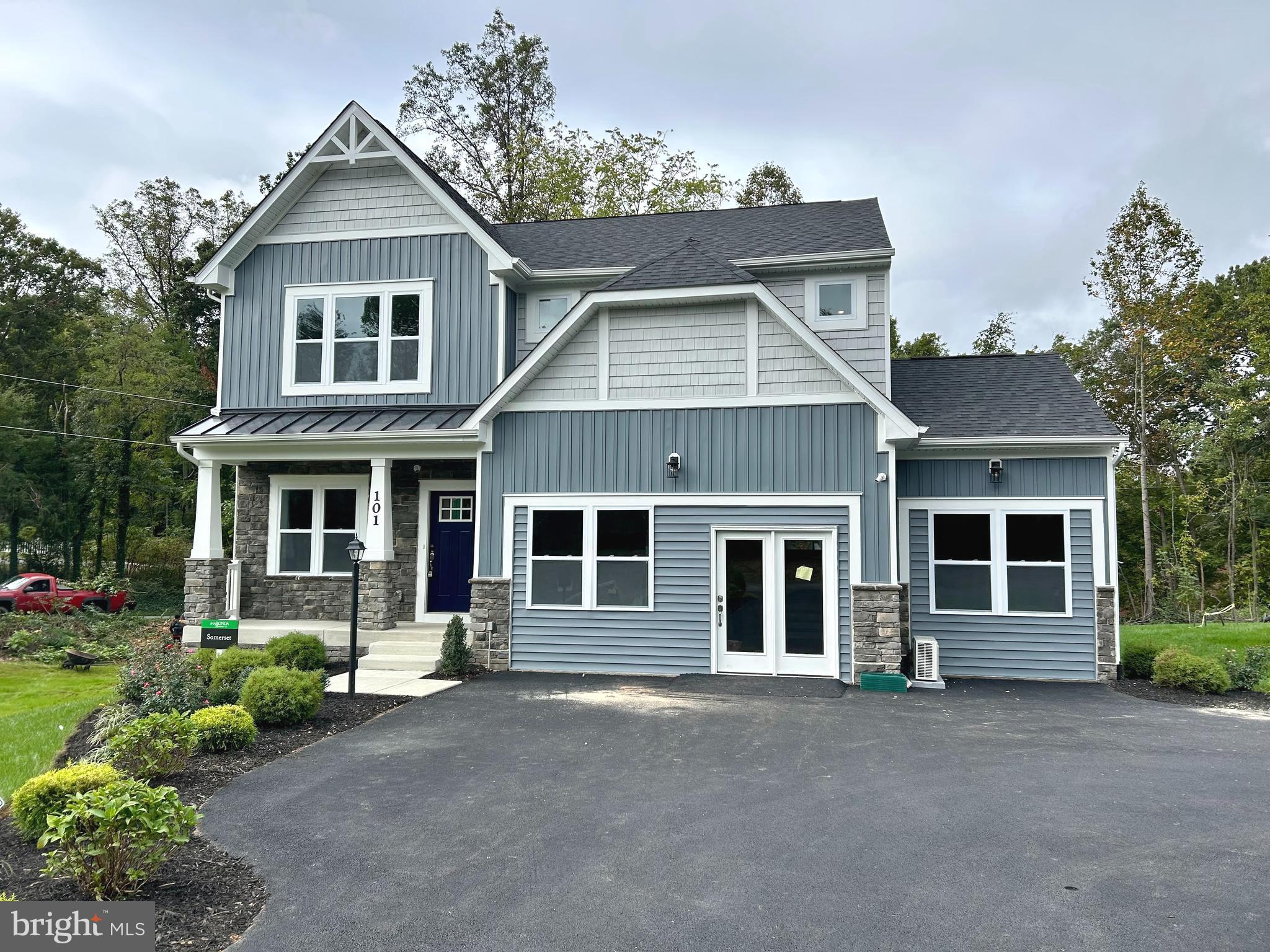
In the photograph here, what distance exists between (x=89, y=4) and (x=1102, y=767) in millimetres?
14927

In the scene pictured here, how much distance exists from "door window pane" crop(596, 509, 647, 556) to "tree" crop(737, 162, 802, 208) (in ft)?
65.6

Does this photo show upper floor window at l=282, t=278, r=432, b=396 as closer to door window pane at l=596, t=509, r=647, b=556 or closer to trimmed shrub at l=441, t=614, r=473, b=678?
door window pane at l=596, t=509, r=647, b=556

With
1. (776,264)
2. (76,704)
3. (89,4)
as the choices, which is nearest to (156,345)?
(89,4)

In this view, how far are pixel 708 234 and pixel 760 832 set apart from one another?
458 inches

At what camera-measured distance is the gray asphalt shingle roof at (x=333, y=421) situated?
1251cm

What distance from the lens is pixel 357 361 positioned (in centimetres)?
1366

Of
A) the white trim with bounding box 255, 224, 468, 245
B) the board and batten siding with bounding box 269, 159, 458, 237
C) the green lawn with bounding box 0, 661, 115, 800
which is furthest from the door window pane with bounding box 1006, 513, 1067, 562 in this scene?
the green lawn with bounding box 0, 661, 115, 800

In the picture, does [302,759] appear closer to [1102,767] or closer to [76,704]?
[76,704]

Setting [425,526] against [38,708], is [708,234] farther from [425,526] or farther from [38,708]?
[38,708]

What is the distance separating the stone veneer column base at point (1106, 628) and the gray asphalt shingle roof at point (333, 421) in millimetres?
9189

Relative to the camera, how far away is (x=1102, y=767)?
697 cm

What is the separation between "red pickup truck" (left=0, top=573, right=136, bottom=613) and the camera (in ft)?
65.7

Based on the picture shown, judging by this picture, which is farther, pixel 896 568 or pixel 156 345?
pixel 156 345

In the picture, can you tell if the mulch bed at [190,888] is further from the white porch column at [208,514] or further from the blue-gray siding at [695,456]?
the white porch column at [208,514]
